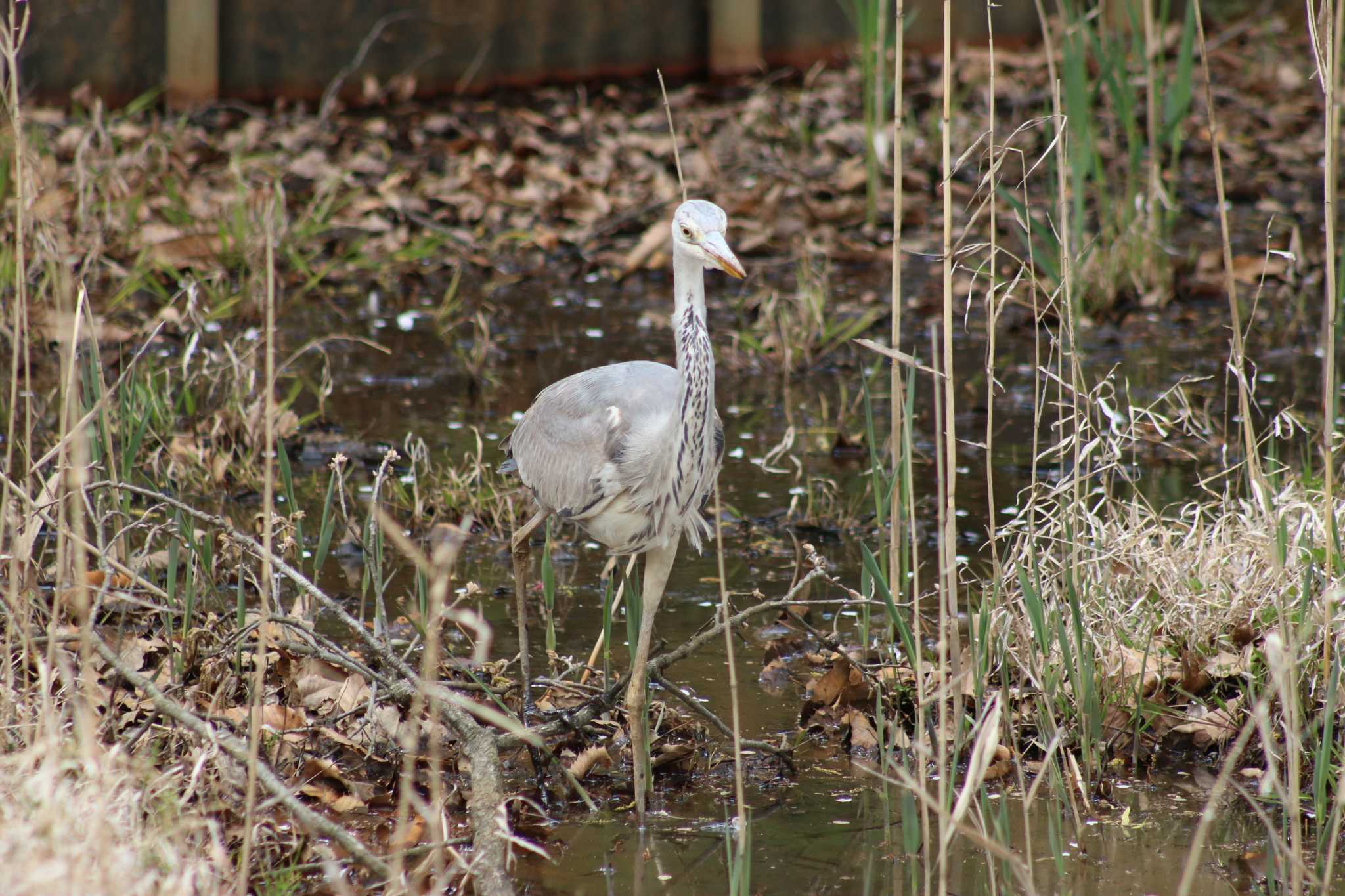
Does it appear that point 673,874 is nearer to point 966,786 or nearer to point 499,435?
point 966,786

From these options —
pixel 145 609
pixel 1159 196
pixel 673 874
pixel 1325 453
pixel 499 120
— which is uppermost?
pixel 499 120

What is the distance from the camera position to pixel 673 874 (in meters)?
A: 2.80

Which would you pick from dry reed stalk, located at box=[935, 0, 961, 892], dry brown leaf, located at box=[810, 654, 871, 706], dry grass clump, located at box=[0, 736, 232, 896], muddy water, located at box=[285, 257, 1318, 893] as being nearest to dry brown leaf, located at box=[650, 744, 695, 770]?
muddy water, located at box=[285, 257, 1318, 893]

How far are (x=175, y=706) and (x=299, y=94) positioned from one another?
6.79 m

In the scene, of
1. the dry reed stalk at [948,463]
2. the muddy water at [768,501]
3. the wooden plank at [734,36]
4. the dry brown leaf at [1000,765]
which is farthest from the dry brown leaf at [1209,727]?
the wooden plank at [734,36]

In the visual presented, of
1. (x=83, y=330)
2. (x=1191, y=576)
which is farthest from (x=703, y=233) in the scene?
(x=83, y=330)

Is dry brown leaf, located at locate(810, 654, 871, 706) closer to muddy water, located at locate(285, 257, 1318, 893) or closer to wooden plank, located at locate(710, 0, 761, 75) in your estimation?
muddy water, located at locate(285, 257, 1318, 893)

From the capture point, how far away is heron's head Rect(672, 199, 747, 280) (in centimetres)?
287

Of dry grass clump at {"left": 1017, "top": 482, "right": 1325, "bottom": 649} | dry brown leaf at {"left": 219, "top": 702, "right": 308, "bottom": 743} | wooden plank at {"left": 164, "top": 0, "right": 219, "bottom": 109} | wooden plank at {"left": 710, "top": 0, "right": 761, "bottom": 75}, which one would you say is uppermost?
wooden plank at {"left": 710, "top": 0, "right": 761, "bottom": 75}

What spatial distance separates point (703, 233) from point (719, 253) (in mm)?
74

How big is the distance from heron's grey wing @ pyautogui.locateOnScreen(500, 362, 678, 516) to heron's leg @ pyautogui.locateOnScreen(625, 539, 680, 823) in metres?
0.20

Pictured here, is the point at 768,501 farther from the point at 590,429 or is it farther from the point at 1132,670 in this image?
the point at 1132,670

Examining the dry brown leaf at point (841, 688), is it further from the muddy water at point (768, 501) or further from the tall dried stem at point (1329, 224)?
the tall dried stem at point (1329, 224)

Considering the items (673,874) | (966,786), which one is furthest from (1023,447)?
(966,786)
